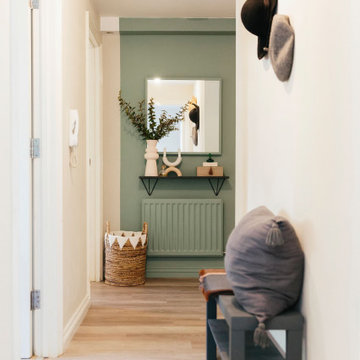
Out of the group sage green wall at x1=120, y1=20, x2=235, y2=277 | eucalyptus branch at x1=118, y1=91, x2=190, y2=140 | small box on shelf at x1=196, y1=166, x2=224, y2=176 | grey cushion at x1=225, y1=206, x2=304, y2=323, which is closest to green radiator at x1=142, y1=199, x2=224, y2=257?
sage green wall at x1=120, y1=20, x2=235, y2=277

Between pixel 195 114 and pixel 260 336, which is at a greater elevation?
pixel 195 114

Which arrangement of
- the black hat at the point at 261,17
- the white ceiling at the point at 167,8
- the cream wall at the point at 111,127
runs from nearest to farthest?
the black hat at the point at 261,17, the white ceiling at the point at 167,8, the cream wall at the point at 111,127

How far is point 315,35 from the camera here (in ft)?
5.69

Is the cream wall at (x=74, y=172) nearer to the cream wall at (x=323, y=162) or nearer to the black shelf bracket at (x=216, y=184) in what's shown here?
the cream wall at (x=323, y=162)

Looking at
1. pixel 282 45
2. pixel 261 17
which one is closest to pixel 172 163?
pixel 261 17

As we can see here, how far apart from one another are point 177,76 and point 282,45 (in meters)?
2.70

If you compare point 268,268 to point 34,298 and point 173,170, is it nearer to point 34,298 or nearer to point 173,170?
point 34,298

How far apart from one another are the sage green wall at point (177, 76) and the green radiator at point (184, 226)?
0.39 ft

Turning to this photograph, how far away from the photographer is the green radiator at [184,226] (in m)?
4.64

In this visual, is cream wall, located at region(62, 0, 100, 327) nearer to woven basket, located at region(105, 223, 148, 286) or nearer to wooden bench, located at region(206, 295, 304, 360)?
woven basket, located at region(105, 223, 148, 286)

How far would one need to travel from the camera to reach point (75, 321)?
3.12 metres

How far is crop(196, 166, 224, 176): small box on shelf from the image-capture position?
4.63 metres

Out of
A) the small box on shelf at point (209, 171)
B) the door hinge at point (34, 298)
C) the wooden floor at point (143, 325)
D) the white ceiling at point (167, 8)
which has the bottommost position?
the wooden floor at point (143, 325)

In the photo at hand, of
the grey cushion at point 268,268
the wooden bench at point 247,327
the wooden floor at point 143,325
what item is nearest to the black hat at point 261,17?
Answer: the grey cushion at point 268,268
